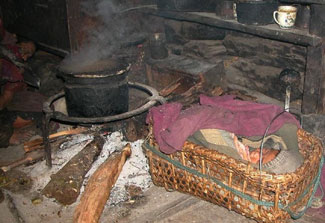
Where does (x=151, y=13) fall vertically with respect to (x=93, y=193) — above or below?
above

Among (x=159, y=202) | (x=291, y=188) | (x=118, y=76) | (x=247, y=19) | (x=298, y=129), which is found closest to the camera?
(x=291, y=188)

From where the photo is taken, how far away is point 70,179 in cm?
354

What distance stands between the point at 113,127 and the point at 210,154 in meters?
1.67

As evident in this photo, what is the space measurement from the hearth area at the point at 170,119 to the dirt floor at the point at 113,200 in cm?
1

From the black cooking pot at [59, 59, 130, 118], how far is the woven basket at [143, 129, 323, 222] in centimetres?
79

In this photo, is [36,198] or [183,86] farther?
[183,86]

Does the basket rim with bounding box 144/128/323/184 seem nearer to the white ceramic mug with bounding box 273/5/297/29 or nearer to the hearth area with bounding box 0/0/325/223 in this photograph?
the hearth area with bounding box 0/0/325/223

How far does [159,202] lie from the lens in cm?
343

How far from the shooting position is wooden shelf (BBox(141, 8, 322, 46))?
12.1 feet

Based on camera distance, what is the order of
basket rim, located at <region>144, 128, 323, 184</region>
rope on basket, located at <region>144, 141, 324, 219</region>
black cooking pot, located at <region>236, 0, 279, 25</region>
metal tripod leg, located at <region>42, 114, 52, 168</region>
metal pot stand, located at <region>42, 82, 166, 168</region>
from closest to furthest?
1. basket rim, located at <region>144, 128, 323, 184</region>
2. rope on basket, located at <region>144, 141, 324, 219</region>
3. metal pot stand, located at <region>42, 82, 166, 168</region>
4. metal tripod leg, located at <region>42, 114, 52, 168</region>
5. black cooking pot, located at <region>236, 0, 279, 25</region>

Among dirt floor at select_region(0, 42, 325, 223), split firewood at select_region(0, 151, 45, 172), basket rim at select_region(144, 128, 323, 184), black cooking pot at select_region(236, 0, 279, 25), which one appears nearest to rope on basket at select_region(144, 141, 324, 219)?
basket rim at select_region(144, 128, 323, 184)

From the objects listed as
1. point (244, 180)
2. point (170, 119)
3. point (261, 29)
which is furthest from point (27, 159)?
point (261, 29)

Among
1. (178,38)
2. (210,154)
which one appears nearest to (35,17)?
(178,38)

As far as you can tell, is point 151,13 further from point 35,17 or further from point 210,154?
point 210,154
